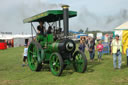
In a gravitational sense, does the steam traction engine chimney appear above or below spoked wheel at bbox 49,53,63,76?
above

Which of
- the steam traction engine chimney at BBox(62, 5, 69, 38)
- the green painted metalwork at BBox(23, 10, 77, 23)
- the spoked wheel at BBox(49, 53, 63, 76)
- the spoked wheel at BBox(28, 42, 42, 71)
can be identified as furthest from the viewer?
the spoked wheel at BBox(28, 42, 42, 71)

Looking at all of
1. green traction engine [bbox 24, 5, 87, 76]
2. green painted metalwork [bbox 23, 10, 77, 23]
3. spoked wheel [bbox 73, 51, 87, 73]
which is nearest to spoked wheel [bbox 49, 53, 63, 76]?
green traction engine [bbox 24, 5, 87, 76]

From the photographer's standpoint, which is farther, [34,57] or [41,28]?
[34,57]

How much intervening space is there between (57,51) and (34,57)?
1.59 metres

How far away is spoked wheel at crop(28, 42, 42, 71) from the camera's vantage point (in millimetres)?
7050

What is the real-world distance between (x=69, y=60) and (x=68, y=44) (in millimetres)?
638

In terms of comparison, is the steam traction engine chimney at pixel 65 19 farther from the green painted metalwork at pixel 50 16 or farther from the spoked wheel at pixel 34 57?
the spoked wheel at pixel 34 57

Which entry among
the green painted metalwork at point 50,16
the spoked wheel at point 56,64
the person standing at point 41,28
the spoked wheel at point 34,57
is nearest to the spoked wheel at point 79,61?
the spoked wheel at point 56,64

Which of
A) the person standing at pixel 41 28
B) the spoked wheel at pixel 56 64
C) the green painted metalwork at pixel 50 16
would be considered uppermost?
the green painted metalwork at pixel 50 16

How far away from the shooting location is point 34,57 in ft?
24.9

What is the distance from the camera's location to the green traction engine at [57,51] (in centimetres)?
623

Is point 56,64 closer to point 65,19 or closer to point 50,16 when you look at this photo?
point 65,19

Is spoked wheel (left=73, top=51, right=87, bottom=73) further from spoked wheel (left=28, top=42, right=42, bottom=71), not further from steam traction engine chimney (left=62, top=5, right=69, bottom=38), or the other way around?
spoked wheel (left=28, top=42, right=42, bottom=71)

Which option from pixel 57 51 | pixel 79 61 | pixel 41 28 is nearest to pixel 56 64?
pixel 57 51
